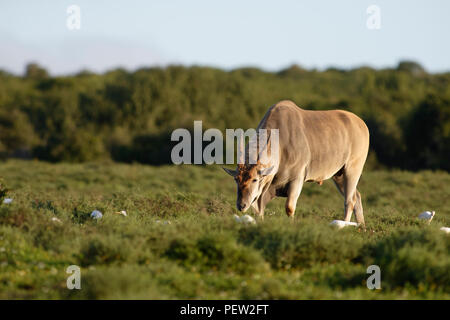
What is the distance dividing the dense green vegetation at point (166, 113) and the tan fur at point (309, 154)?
21.9 meters

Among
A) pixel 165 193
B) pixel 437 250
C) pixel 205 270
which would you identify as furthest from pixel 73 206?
pixel 437 250

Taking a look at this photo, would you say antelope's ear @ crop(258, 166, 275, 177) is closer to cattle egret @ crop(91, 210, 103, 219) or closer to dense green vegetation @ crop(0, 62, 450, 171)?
cattle egret @ crop(91, 210, 103, 219)

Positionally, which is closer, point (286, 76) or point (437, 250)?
point (437, 250)

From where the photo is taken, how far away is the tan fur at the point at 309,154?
10648 mm

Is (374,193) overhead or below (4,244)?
below

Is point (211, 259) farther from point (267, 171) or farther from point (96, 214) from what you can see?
point (96, 214)

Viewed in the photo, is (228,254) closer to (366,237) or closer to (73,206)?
(366,237)

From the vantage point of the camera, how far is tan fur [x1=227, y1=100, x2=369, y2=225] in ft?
34.9

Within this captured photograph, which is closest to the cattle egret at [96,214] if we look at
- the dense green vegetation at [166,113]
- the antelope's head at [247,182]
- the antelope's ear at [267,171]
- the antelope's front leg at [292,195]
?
the antelope's head at [247,182]

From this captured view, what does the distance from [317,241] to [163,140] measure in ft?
95.0

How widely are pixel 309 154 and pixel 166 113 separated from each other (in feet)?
125

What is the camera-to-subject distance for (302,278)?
7492mm

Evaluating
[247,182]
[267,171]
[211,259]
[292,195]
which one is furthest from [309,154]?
[211,259]
